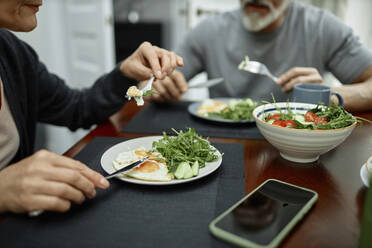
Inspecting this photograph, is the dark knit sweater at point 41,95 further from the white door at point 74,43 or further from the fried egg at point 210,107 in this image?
the white door at point 74,43

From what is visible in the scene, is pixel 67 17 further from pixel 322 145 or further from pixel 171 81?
pixel 322 145

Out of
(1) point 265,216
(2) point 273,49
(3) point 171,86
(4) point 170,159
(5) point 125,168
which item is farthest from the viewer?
(2) point 273,49

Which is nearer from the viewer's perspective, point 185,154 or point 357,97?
point 185,154

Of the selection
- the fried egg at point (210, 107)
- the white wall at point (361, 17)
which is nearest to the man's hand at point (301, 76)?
the fried egg at point (210, 107)

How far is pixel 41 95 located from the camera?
1.34 meters

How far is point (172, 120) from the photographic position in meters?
1.30

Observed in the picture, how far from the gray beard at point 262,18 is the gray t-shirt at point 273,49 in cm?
8

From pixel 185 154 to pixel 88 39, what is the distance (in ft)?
8.75

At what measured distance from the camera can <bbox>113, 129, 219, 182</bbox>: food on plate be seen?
0.75 meters

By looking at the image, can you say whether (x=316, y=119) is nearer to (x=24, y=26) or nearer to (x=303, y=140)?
(x=303, y=140)

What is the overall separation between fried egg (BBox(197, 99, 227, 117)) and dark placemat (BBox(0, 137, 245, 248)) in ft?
1.80

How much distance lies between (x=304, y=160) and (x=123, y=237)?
56 cm

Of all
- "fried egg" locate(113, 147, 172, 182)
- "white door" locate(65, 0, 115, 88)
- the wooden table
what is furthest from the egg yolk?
"white door" locate(65, 0, 115, 88)

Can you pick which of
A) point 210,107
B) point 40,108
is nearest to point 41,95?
point 40,108
